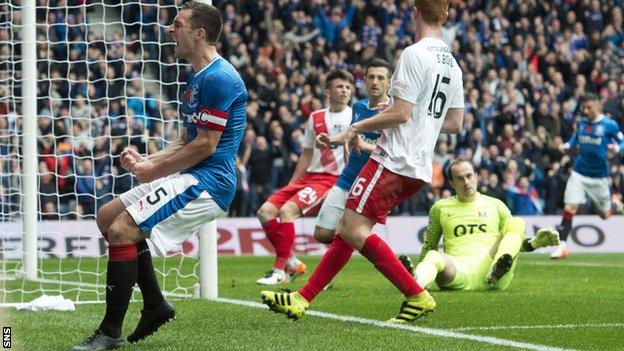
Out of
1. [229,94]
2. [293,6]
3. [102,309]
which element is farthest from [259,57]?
[229,94]

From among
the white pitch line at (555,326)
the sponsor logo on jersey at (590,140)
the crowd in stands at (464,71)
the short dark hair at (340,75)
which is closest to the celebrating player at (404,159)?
the white pitch line at (555,326)

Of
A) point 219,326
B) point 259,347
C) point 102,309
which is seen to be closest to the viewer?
point 259,347

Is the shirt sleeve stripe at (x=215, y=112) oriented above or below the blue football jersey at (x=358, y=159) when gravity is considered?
above

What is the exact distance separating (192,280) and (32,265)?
1855mm

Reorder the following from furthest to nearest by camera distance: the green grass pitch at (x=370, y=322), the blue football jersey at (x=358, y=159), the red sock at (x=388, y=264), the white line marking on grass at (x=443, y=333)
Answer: the blue football jersey at (x=358, y=159)
the red sock at (x=388, y=264)
the green grass pitch at (x=370, y=322)
the white line marking on grass at (x=443, y=333)

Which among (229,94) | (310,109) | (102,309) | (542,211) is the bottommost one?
(542,211)

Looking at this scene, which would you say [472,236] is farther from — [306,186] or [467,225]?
[306,186]

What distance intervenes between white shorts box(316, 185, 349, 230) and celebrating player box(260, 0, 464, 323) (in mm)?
2606

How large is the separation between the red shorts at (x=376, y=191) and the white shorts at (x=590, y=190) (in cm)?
979

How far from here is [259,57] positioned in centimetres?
2489

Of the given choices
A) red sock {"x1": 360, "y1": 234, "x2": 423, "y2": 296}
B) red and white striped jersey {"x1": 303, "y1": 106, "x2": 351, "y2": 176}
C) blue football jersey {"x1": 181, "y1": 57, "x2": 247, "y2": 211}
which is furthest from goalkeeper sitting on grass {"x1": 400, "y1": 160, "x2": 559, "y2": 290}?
blue football jersey {"x1": 181, "y1": 57, "x2": 247, "y2": 211}

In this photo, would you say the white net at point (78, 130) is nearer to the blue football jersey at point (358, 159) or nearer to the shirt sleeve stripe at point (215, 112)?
the blue football jersey at point (358, 159)

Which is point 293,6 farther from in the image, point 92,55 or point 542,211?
point 92,55

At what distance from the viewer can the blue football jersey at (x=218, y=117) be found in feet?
21.9
